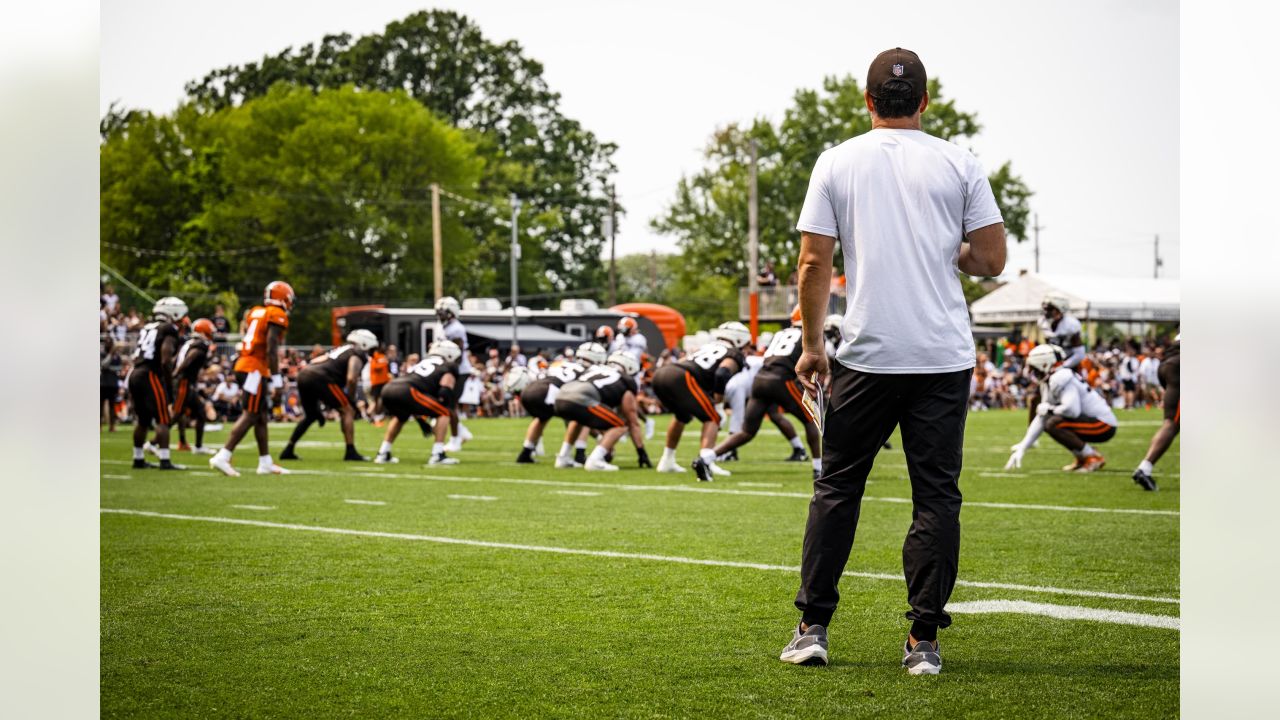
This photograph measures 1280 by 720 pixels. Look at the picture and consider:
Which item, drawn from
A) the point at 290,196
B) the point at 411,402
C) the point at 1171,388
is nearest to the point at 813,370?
the point at 1171,388

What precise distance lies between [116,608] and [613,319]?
37879 mm

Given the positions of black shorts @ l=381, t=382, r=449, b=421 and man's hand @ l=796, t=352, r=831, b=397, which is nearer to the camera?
man's hand @ l=796, t=352, r=831, b=397

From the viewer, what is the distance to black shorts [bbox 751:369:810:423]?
14.3 metres

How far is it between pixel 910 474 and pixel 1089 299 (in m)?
44.2

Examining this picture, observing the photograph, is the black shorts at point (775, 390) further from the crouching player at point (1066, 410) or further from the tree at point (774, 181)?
the tree at point (774, 181)

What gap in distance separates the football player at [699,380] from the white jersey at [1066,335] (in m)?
3.29

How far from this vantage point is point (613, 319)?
144 ft

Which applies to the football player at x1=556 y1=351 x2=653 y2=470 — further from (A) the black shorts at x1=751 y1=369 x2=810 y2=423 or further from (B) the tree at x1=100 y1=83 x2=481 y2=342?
(B) the tree at x1=100 y1=83 x2=481 y2=342

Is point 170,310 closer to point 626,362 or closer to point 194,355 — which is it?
point 194,355

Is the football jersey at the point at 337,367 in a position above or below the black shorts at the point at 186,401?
above

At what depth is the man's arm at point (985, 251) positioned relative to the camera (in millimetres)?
4672

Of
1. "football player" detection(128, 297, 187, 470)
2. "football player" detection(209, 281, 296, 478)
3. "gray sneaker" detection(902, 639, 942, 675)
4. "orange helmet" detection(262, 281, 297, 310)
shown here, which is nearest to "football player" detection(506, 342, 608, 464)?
"football player" detection(209, 281, 296, 478)

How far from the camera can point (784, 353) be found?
14.5 m

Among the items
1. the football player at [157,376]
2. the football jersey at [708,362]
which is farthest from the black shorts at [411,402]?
the football jersey at [708,362]
